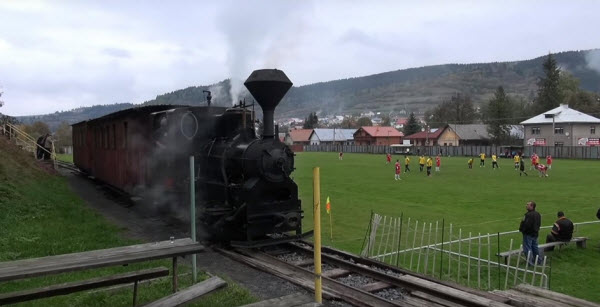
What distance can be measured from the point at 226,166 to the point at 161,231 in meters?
3.16

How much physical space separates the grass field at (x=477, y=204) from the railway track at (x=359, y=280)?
2.60 m

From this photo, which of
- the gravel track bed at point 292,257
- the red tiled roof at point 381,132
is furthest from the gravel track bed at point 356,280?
the red tiled roof at point 381,132

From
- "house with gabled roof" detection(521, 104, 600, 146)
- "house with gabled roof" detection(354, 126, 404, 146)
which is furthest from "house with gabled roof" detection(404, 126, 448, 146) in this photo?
"house with gabled roof" detection(521, 104, 600, 146)

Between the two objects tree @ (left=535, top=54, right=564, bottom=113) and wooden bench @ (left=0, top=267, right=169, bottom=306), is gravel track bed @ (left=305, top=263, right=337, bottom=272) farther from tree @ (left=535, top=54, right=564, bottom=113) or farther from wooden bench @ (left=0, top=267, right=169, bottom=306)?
tree @ (left=535, top=54, right=564, bottom=113)

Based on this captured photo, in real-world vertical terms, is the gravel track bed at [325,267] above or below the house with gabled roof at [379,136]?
below

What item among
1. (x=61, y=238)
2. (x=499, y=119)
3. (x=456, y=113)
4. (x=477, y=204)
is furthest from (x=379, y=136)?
(x=61, y=238)

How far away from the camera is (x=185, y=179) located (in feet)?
37.0

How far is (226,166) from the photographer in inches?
429

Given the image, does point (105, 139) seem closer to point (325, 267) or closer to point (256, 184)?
point (256, 184)

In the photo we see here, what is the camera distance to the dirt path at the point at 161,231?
785cm

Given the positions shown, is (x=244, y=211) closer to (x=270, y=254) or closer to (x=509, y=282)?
(x=270, y=254)

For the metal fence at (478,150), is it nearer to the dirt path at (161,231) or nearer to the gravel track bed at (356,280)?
the dirt path at (161,231)

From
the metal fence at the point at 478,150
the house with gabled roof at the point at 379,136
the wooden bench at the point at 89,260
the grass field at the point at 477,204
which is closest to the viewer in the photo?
the wooden bench at the point at 89,260

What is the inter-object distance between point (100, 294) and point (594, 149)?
63.5m
